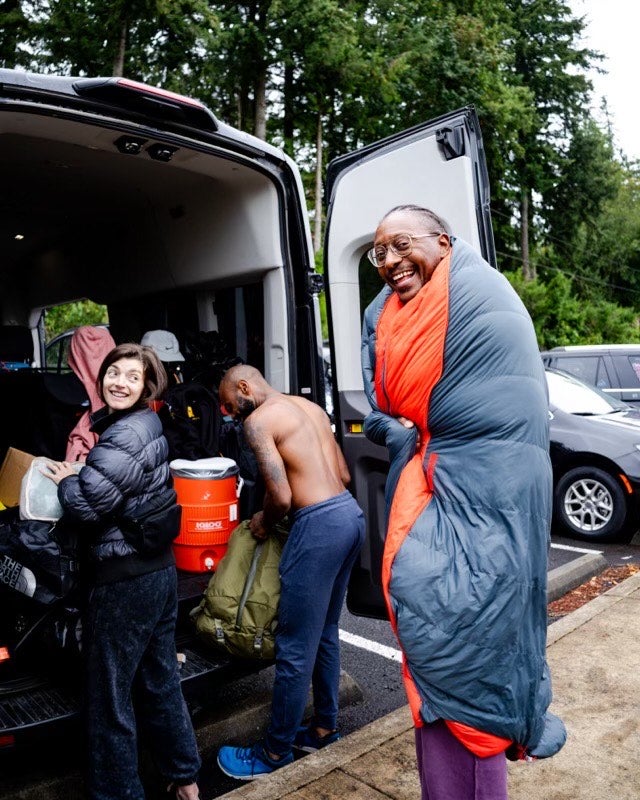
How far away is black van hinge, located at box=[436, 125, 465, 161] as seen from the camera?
3219mm

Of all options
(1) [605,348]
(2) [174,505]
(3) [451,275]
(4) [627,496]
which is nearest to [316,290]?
(2) [174,505]

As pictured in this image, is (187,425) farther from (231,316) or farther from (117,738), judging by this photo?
(117,738)

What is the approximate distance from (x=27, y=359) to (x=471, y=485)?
6.21m

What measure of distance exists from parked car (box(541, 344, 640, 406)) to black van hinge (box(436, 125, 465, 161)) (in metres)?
6.60

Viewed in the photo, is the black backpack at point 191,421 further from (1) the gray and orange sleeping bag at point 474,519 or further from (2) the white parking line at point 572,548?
(2) the white parking line at point 572,548

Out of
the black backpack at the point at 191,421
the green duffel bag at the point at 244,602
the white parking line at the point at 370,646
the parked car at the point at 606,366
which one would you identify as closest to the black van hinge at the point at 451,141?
the green duffel bag at the point at 244,602

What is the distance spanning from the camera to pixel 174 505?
2898 mm

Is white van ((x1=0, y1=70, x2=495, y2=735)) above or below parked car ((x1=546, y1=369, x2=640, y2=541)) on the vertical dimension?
above

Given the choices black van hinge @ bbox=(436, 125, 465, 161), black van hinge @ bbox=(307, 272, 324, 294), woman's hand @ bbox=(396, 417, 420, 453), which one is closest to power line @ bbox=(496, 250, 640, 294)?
black van hinge @ bbox=(307, 272, 324, 294)

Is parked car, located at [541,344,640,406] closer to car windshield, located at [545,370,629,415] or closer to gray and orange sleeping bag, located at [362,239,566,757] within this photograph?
car windshield, located at [545,370,629,415]

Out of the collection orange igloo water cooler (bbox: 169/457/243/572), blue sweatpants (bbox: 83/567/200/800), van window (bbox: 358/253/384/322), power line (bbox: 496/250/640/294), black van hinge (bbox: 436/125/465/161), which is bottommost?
blue sweatpants (bbox: 83/567/200/800)

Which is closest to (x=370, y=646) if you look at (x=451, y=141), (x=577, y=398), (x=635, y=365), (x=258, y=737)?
(x=258, y=737)

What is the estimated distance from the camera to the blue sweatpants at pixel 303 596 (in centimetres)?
313

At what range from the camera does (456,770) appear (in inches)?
74.4
